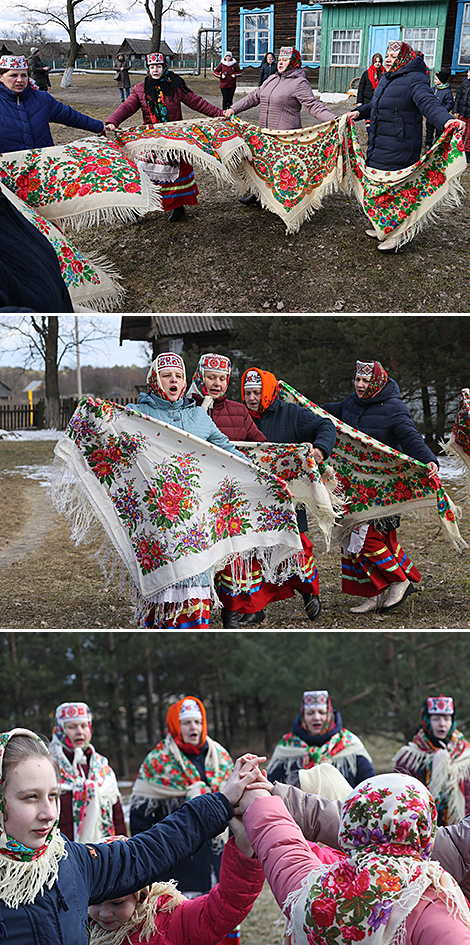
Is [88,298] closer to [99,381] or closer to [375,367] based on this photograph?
[375,367]

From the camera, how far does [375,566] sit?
4.70 m

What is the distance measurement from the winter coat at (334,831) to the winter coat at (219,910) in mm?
157

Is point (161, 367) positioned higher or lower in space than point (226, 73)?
lower

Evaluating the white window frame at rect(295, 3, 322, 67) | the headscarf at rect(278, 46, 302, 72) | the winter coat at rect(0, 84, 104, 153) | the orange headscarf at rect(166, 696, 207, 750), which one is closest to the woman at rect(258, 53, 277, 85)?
the white window frame at rect(295, 3, 322, 67)

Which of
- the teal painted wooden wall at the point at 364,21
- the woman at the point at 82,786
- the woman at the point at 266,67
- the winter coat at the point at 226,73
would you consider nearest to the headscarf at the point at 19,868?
the woman at the point at 82,786

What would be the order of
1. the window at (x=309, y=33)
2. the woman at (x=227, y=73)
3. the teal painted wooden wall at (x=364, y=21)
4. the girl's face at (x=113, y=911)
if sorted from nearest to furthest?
the girl's face at (x=113, y=911) < the woman at (x=227, y=73) < the teal painted wooden wall at (x=364, y=21) < the window at (x=309, y=33)

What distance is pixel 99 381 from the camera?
9.95 m

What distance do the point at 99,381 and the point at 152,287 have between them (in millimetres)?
3955

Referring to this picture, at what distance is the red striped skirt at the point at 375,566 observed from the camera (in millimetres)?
4617

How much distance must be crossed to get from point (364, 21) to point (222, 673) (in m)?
13.2

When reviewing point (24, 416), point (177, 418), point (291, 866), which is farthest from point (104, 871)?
point (24, 416)

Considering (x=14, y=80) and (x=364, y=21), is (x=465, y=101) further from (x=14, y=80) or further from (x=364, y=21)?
(x=364, y=21)

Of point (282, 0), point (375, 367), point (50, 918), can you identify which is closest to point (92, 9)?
point (282, 0)

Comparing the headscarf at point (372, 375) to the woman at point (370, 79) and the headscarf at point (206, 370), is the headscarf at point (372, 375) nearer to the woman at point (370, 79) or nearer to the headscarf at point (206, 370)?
the headscarf at point (206, 370)
